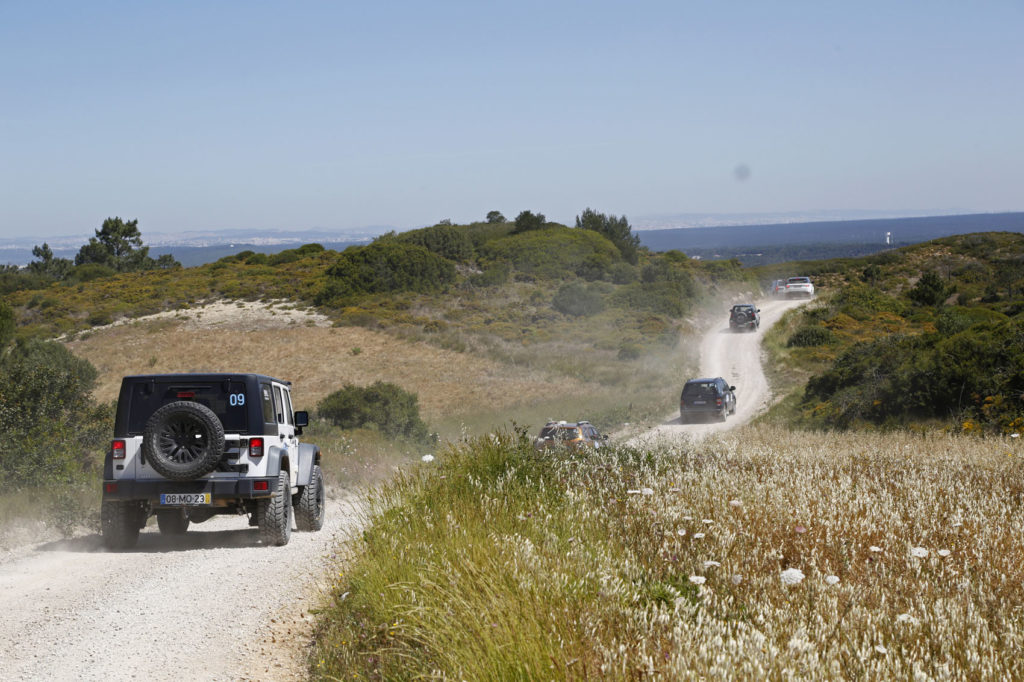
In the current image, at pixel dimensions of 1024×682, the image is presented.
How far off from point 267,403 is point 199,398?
0.82 m

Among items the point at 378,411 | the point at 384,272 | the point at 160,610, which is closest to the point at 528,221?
the point at 384,272

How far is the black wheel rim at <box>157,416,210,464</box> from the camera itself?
10203mm

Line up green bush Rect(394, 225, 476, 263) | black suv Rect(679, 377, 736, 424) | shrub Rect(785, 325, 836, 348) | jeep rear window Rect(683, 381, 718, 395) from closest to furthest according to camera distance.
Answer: black suv Rect(679, 377, 736, 424) → jeep rear window Rect(683, 381, 718, 395) → shrub Rect(785, 325, 836, 348) → green bush Rect(394, 225, 476, 263)

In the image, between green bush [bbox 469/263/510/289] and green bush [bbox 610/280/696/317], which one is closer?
green bush [bbox 610/280/696/317]

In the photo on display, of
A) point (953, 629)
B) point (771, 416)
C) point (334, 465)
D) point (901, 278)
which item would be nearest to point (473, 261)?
point (901, 278)

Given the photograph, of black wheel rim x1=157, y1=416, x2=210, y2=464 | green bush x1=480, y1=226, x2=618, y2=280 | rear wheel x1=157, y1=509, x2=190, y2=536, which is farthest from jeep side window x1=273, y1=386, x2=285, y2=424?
green bush x1=480, y1=226, x2=618, y2=280

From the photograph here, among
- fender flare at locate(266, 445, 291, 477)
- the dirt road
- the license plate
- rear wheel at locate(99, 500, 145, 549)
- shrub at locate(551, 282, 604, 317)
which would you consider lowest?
the dirt road

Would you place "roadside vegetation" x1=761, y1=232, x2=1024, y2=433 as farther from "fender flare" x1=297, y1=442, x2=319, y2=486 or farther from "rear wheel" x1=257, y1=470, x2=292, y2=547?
"rear wheel" x1=257, y1=470, x2=292, y2=547

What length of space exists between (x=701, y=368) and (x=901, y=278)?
43.2 m

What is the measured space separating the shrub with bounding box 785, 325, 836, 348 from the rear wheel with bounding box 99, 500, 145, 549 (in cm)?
4438

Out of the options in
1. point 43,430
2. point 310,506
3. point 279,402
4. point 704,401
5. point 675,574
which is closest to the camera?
point 675,574

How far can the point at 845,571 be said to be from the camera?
5.69m

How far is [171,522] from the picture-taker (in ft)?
40.3

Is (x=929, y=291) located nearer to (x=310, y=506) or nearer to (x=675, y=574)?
(x=310, y=506)
